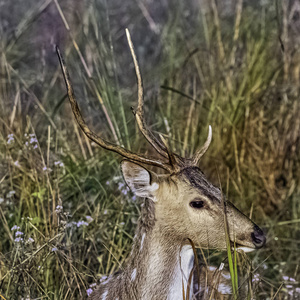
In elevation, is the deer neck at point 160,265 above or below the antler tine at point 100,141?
below

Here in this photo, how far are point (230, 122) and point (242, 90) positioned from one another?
0.42 metres

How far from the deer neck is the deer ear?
8cm

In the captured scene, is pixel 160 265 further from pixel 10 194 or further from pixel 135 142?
pixel 135 142

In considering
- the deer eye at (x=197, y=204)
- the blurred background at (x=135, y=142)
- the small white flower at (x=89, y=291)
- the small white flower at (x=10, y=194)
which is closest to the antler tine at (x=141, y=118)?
the deer eye at (x=197, y=204)

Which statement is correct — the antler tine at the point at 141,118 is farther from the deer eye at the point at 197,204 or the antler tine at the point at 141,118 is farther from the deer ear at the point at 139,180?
the deer eye at the point at 197,204

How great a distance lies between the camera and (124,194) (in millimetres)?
4152

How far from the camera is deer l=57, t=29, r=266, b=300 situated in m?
2.97

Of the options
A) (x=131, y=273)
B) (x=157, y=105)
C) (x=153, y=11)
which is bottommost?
(x=153, y=11)

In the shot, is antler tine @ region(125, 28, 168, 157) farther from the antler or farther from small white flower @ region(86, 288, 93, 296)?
small white flower @ region(86, 288, 93, 296)

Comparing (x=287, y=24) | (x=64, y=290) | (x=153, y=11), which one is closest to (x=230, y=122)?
(x=287, y=24)

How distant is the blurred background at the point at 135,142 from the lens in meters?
3.72

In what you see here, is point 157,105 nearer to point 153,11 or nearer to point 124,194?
point 124,194

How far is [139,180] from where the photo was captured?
3.03 m

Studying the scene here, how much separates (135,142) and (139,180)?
1602 mm
